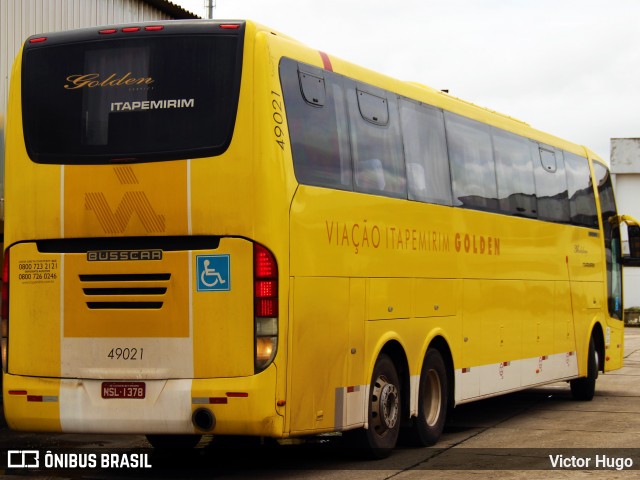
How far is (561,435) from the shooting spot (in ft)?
46.0

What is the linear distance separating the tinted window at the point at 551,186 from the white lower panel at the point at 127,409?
26.1 feet

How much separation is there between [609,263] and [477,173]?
20.1 feet

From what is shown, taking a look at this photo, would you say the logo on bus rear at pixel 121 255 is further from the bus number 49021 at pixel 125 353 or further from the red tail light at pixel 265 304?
the red tail light at pixel 265 304

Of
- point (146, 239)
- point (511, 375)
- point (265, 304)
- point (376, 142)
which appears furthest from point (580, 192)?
point (146, 239)

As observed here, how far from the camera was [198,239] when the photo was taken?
33.3ft

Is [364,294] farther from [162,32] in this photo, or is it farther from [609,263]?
[609,263]

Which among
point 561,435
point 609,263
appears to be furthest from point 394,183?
point 609,263

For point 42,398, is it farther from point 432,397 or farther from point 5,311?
point 432,397

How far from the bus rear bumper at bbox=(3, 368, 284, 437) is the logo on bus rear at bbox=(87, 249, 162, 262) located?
1.00 metres

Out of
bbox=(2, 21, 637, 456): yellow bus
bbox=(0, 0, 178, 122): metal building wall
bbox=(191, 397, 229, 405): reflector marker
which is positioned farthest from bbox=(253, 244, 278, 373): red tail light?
bbox=(0, 0, 178, 122): metal building wall

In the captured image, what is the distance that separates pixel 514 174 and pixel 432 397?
12.7ft

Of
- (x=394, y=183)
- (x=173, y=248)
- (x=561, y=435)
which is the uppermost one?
(x=394, y=183)

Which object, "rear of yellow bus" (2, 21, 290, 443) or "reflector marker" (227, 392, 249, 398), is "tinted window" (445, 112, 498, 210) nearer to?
"rear of yellow bus" (2, 21, 290, 443)

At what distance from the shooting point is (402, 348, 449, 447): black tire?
506 inches
